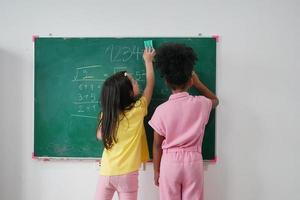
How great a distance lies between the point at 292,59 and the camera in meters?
2.43

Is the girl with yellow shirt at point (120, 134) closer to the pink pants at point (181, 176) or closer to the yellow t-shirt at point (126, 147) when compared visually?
the yellow t-shirt at point (126, 147)

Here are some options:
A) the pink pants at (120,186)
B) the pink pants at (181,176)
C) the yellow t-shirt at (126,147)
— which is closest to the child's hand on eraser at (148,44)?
A: the yellow t-shirt at (126,147)

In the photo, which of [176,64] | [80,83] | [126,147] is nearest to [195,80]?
[176,64]

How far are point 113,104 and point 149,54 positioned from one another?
0.53 metres

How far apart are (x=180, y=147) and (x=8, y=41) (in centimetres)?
171

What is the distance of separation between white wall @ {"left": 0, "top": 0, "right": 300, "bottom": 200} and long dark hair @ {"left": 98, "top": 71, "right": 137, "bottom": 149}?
52 cm

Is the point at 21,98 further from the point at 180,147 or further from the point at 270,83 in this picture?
the point at 270,83

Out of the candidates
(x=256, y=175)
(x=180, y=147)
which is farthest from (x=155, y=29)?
(x=256, y=175)

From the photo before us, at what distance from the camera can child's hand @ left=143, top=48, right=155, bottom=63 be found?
2350mm

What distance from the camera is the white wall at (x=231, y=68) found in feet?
7.96

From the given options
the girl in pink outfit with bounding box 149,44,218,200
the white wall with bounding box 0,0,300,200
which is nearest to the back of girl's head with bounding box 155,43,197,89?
the girl in pink outfit with bounding box 149,44,218,200

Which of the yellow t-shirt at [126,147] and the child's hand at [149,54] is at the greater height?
the child's hand at [149,54]

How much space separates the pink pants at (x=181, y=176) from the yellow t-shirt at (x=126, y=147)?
25cm

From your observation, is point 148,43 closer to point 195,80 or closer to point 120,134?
point 195,80
